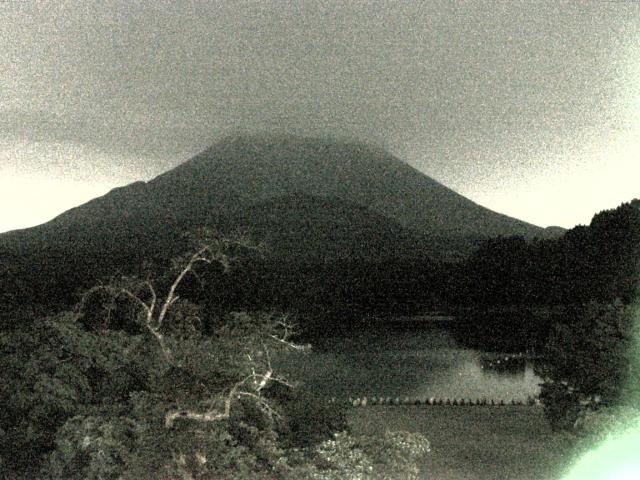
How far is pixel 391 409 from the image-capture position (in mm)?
14039

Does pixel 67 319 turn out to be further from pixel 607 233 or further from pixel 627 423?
pixel 607 233

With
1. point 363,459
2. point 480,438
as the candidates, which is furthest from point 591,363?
point 363,459

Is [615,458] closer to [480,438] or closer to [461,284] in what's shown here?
[480,438]

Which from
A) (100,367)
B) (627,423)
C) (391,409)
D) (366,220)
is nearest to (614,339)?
(627,423)

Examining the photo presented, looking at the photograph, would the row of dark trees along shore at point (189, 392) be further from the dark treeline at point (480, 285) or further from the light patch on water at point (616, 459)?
the dark treeline at point (480, 285)

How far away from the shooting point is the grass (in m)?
9.37

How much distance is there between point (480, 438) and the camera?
1177cm

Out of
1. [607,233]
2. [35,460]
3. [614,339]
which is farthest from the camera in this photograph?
[607,233]

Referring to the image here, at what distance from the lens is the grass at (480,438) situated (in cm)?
937

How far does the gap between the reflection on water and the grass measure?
427cm

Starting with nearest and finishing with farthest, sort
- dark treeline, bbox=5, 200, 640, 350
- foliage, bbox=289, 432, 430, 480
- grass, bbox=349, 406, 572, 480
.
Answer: foliage, bbox=289, 432, 430, 480 → grass, bbox=349, 406, 572, 480 → dark treeline, bbox=5, 200, 640, 350

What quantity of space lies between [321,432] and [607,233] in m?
28.8

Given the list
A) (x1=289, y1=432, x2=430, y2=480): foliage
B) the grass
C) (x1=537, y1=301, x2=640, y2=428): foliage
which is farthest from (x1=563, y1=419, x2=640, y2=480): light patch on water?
(x1=289, y1=432, x2=430, y2=480): foliage

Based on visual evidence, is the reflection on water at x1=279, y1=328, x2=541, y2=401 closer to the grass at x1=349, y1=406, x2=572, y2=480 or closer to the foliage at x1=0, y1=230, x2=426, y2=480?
the grass at x1=349, y1=406, x2=572, y2=480
